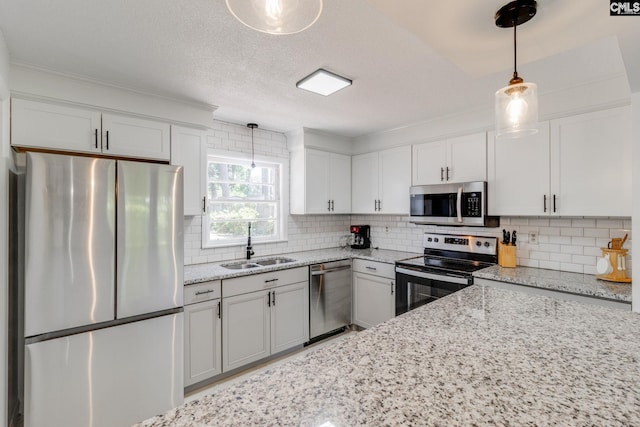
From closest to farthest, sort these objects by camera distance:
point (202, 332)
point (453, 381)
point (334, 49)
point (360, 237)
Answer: point (453, 381) < point (334, 49) < point (202, 332) < point (360, 237)

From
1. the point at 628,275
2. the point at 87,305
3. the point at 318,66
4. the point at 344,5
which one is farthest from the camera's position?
the point at 628,275

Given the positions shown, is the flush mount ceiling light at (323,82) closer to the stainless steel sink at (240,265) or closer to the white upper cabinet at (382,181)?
the white upper cabinet at (382,181)

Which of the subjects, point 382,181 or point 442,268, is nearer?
point 442,268

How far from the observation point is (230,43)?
1744 mm

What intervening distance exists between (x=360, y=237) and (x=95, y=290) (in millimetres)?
3013

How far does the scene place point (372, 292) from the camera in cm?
345

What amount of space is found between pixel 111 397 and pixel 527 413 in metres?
2.29

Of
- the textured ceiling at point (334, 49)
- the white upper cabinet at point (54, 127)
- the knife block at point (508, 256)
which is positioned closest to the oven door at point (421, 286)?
Result: the knife block at point (508, 256)

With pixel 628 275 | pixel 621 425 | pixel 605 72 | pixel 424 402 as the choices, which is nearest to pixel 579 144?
pixel 605 72

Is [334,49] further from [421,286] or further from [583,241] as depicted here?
[583,241]

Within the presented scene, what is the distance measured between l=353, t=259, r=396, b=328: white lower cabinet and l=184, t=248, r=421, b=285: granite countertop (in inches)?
4.3

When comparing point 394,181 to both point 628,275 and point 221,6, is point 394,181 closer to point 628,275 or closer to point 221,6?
point 628,275

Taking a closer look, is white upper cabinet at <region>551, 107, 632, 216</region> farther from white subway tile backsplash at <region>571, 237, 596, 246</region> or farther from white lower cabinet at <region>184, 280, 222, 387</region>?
white lower cabinet at <region>184, 280, 222, 387</region>

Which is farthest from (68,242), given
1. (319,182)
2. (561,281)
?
(561,281)
